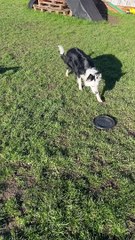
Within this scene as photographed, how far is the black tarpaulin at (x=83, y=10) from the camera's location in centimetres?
1323

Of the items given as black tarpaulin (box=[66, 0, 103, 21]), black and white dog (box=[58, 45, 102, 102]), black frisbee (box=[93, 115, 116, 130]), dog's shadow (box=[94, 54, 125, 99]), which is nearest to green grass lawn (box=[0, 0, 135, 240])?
dog's shadow (box=[94, 54, 125, 99])

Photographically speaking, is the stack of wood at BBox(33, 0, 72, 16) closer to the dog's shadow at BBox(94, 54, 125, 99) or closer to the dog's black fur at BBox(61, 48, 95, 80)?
the dog's shadow at BBox(94, 54, 125, 99)

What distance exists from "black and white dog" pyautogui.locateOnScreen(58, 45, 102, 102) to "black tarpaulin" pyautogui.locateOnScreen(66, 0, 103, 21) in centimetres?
584

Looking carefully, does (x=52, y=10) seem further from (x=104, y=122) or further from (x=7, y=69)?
(x=104, y=122)

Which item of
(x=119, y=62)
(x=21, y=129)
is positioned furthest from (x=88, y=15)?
(x=21, y=129)

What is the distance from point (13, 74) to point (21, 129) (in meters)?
2.73

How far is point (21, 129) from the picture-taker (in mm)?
6195

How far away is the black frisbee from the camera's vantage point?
255 inches

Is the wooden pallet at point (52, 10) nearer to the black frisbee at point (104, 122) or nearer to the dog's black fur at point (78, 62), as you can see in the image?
the dog's black fur at point (78, 62)

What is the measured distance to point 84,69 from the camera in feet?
24.2

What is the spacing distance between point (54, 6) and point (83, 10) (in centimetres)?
160

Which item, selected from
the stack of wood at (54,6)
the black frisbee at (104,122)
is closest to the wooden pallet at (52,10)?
the stack of wood at (54,6)

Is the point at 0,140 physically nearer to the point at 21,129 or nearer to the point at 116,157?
the point at 21,129

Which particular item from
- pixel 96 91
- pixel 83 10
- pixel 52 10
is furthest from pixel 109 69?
pixel 52 10
